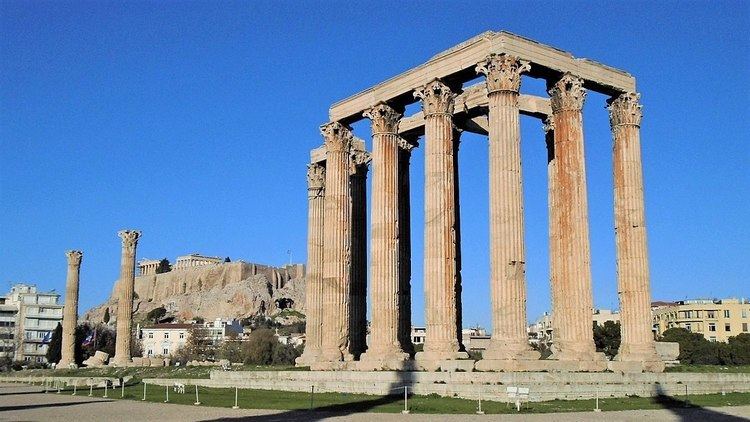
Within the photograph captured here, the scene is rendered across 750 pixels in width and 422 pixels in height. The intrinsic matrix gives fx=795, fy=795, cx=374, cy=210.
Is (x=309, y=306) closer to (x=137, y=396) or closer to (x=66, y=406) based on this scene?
(x=137, y=396)

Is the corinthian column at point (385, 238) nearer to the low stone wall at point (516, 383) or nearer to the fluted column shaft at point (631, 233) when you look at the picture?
the low stone wall at point (516, 383)

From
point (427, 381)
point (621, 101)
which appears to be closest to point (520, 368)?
point (427, 381)

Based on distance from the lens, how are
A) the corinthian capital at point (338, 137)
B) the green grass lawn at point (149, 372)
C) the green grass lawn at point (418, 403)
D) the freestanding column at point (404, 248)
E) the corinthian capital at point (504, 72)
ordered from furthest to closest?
the green grass lawn at point (149, 372) → the corinthian capital at point (338, 137) → the freestanding column at point (404, 248) → the corinthian capital at point (504, 72) → the green grass lawn at point (418, 403)

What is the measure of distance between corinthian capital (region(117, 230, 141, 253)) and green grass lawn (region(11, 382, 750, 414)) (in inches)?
1879

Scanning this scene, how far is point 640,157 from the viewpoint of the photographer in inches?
1663

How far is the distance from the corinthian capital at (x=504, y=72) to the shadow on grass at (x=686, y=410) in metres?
15.1

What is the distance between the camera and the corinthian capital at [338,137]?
161ft

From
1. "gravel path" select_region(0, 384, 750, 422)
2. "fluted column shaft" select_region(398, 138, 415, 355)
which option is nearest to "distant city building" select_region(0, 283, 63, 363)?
"fluted column shaft" select_region(398, 138, 415, 355)

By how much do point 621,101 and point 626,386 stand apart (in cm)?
1623

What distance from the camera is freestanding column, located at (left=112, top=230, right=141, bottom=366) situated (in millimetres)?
79938

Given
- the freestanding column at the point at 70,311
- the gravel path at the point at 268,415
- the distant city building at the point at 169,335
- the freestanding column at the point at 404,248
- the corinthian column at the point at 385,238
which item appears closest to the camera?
the gravel path at the point at 268,415

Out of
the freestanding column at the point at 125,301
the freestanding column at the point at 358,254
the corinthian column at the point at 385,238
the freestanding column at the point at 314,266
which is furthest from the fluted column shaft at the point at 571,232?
the freestanding column at the point at 125,301

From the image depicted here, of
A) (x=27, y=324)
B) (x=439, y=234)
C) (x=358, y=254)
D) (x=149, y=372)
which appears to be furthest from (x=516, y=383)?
(x=27, y=324)

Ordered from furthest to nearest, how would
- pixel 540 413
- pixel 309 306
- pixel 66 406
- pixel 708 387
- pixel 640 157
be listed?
pixel 309 306 < pixel 640 157 < pixel 708 387 < pixel 66 406 < pixel 540 413
